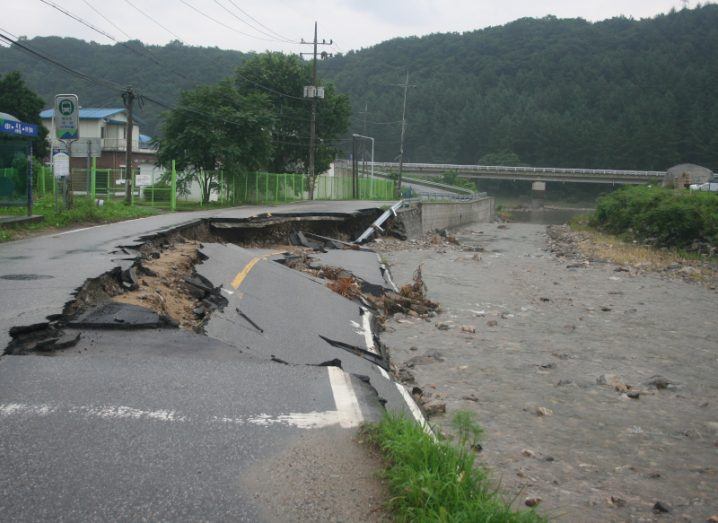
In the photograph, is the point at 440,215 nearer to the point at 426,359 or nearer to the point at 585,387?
the point at 426,359

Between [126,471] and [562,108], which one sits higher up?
[562,108]

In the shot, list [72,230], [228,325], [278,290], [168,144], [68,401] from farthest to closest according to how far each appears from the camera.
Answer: [168,144] → [72,230] → [278,290] → [228,325] → [68,401]

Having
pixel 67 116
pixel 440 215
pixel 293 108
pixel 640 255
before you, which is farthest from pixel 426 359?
pixel 293 108

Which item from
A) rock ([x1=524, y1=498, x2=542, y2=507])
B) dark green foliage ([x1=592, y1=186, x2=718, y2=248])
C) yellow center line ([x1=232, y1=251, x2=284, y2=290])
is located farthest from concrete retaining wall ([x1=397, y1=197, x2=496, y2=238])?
rock ([x1=524, y1=498, x2=542, y2=507])

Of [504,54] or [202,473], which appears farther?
[504,54]

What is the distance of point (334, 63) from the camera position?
351 ft

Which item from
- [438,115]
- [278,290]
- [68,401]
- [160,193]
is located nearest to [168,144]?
[160,193]

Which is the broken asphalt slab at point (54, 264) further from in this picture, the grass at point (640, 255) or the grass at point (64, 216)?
the grass at point (640, 255)

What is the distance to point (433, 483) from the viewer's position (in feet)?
12.6

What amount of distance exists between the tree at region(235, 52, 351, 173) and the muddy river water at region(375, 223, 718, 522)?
43.0m

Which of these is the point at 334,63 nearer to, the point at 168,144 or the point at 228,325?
the point at 168,144

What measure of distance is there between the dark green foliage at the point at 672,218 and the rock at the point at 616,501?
1146 inches

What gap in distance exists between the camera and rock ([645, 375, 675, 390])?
10102 millimetres

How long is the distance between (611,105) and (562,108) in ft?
30.0
